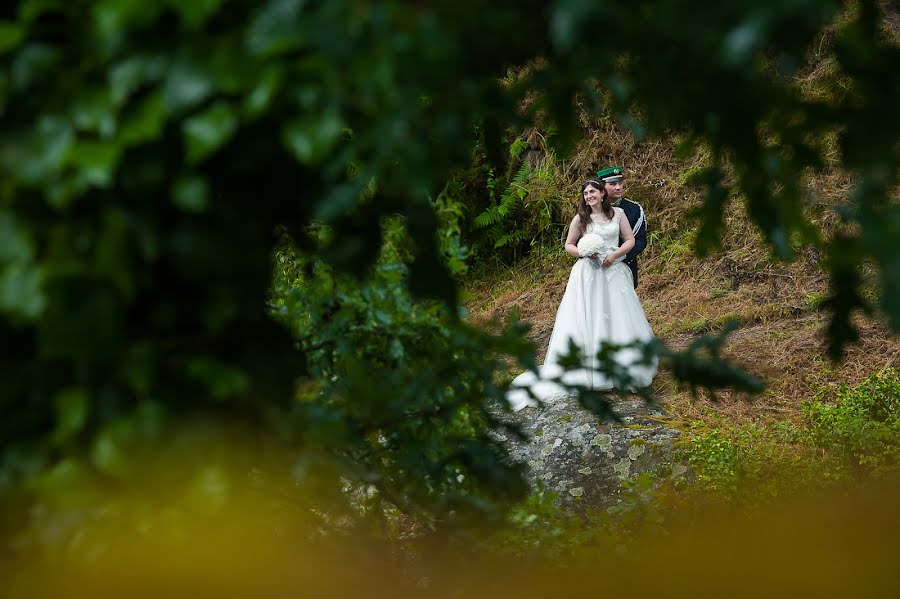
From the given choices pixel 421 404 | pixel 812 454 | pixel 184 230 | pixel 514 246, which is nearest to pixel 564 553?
pixel 421 404

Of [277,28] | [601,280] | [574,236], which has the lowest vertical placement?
[601,280]

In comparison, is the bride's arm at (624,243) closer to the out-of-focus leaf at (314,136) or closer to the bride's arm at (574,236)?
the bride's arm at (574,236)

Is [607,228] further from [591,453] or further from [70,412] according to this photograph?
[70,412]

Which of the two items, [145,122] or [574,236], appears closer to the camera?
[145,122]

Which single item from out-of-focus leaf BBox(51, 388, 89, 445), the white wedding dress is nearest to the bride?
the white wedding dress

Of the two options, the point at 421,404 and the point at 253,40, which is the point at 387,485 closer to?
the point at 421,404

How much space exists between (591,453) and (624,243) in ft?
9.05

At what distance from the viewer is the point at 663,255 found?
1180 cm

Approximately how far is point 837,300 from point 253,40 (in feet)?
3.59

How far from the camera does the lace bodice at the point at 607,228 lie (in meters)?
8.43

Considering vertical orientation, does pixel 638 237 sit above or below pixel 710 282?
above

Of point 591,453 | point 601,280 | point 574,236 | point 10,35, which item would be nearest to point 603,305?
point 601,280

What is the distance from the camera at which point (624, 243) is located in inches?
332

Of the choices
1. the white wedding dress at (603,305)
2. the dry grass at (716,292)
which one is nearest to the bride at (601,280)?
the white wedding dress at (603,305)
